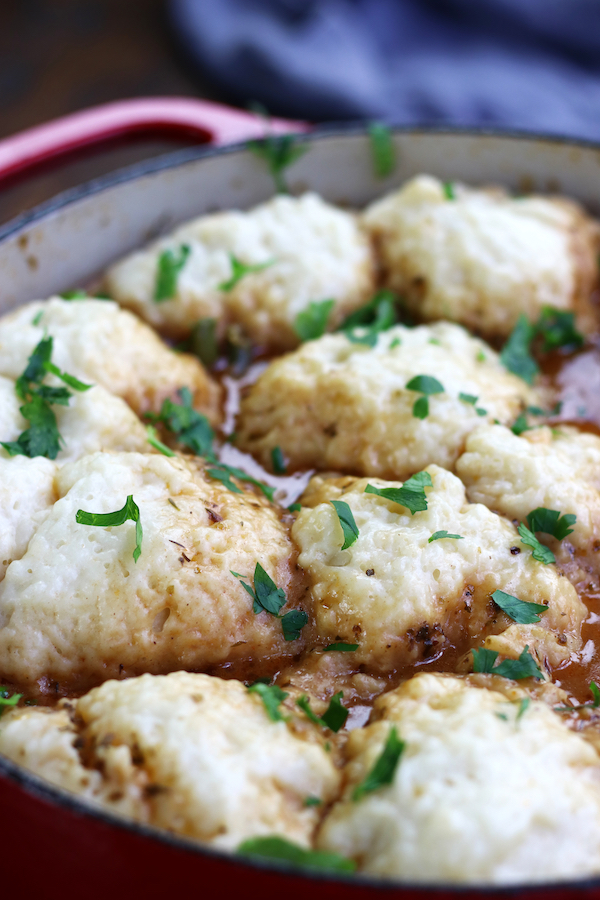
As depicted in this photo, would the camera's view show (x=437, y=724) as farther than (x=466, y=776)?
Yes

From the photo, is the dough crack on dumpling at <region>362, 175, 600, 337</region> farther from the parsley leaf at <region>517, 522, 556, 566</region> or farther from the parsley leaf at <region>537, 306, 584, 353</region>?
the parsley leaf at <region>517, 522, 556, 566</region>

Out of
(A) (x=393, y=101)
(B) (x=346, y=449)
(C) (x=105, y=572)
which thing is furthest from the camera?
(A) (x=393, y=101)

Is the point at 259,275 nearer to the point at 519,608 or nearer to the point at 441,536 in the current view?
the point at 441,536

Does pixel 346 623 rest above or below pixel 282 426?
below

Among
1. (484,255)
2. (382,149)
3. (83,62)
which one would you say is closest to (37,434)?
(484,255)

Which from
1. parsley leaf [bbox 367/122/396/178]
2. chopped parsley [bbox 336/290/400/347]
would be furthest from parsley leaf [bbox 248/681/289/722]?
parsley leaf [bbox 367/122/396/178]

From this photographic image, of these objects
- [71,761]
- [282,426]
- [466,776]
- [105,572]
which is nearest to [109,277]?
[282,426]

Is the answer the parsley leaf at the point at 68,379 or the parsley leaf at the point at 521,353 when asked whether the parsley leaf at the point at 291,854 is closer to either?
the parsley leaf at the point at 68,379

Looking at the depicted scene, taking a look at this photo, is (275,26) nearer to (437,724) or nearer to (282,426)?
(282,426)
